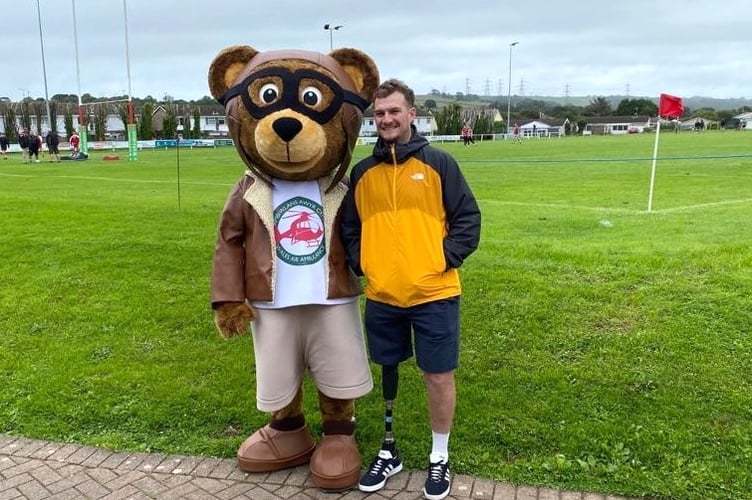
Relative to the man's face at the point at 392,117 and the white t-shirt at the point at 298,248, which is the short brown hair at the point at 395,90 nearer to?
the man's face at the point at 392,117

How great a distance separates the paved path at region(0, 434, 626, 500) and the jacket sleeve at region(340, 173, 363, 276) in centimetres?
119

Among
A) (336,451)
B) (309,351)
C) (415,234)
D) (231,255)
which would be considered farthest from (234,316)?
(415,234)

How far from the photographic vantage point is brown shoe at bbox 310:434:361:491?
3.55 m

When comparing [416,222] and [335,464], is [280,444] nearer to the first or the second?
[335,464]

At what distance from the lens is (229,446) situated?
399cm

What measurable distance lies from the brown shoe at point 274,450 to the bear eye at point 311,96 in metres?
1.85

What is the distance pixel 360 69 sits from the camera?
3729mm

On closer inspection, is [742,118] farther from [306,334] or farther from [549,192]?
[306,334]

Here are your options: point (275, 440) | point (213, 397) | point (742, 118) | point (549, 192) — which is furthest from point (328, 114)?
point (742, 118)

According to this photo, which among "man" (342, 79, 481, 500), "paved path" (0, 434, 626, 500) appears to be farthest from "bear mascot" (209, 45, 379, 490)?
"man" (342, 79, 481, 500)

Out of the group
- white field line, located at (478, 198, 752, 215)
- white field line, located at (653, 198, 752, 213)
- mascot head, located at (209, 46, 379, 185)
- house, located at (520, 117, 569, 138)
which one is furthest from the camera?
house, located at (520, 117, 569, 138)

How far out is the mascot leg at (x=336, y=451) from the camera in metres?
3.56

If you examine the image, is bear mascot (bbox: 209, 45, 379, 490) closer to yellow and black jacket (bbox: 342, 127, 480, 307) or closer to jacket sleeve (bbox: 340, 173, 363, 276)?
jacket sleeve (bbox: 340, 173, 363, 276)

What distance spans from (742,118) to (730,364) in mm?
127580
